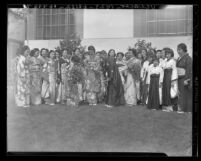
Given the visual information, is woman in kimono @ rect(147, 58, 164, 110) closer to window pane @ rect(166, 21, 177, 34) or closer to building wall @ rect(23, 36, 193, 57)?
building wall @ rect(23, 36, 193, 57)

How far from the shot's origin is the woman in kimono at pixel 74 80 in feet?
15.9

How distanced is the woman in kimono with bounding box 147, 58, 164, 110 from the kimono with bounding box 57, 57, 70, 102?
129cm

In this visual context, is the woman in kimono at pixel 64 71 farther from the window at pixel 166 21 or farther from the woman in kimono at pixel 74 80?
the window at pixel 166 21

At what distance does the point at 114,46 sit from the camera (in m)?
4.79

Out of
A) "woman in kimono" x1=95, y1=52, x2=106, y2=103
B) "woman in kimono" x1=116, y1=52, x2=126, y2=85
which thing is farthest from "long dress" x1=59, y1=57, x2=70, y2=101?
"woman in kimono" x1=116, y1=52, x2=126, y2=85

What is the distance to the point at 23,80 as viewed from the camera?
482 cm

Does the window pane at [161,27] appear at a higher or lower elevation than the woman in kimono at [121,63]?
higher

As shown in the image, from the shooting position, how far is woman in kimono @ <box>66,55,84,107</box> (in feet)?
15.9

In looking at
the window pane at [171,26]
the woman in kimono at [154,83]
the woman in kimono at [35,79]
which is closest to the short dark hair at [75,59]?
the woman in kimono at [35,79]

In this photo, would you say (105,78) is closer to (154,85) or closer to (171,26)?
(154,85)

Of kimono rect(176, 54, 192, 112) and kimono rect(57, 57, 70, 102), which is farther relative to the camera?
kimono rect(57, 57, 70, 102)
